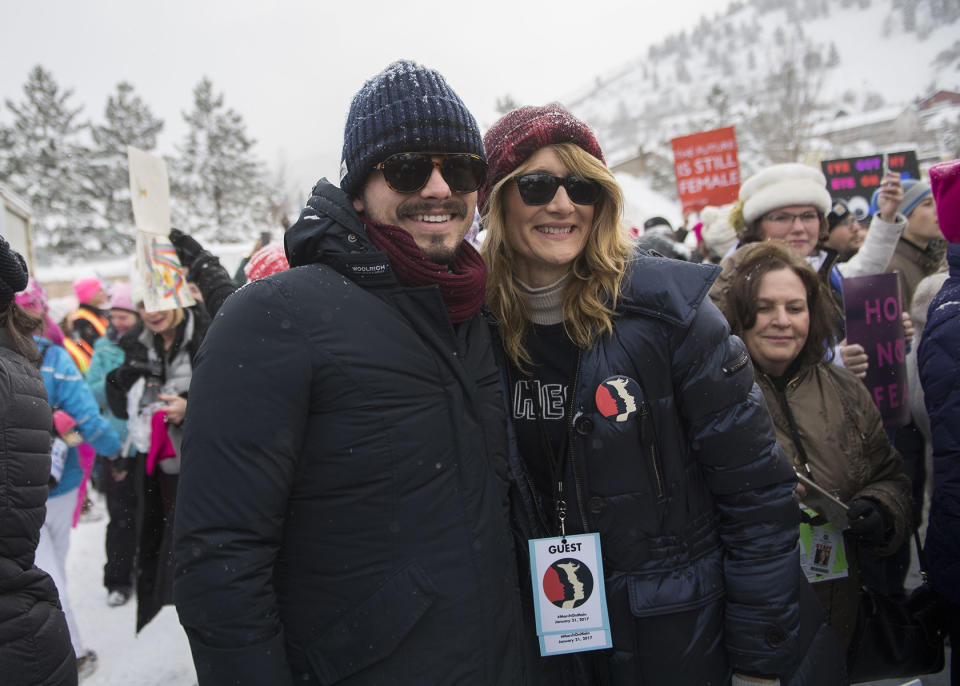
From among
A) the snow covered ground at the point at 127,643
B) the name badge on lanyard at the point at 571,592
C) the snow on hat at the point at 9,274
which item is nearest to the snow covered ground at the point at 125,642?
the snow covered ground at the point at 127,643

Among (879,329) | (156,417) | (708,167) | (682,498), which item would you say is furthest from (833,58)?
(682,498)

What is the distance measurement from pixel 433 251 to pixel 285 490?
2.38ft

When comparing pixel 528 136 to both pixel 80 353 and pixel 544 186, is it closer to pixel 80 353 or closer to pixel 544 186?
pixel 544 186

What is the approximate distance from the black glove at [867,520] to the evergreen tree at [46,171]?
1596 inches

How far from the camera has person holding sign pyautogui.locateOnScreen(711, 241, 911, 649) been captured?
7.86ft

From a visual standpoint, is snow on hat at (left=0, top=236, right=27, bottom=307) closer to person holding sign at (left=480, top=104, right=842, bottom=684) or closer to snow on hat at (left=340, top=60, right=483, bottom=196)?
snow on hat at (left=340, top=60, right=483, bottom=196)

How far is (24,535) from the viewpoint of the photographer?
2121mm

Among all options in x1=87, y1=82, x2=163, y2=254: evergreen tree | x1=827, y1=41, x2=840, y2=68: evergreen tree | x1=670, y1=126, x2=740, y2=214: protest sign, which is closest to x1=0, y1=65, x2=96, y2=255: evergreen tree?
x1=87, y1=82, x2=163, y2=254: evergreen tree

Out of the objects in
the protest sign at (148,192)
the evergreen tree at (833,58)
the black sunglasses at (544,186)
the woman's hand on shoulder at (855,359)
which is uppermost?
the evergreen tree at (833,58)

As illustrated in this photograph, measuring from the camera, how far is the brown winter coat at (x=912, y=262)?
4.35 meters

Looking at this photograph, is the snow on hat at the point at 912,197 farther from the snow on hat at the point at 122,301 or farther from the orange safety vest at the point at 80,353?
the orange safety vest at the point at 80,353

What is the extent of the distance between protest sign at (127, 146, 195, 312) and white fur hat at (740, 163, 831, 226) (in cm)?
334

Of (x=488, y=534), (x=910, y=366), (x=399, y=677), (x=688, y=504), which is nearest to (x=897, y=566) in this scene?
(x=910, y=366)

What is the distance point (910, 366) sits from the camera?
3.41 m
